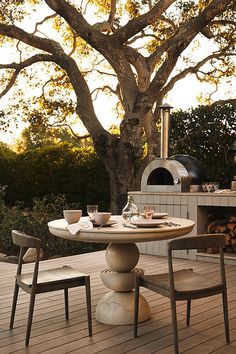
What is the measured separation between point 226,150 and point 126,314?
4.52m

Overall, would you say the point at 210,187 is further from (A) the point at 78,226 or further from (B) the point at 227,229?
(A) the point at 78,226

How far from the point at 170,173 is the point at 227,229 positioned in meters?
1.03

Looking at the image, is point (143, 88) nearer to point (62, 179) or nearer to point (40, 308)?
point (62, 179)

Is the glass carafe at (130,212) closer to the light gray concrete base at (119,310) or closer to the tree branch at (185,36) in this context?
the light gray concrete base at (119,310)

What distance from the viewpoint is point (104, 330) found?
3.28 metres

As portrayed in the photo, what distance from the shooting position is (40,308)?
3791 millimetres

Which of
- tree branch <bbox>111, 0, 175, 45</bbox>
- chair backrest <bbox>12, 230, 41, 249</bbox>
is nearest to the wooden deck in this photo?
chair backrest <bbox>12, 230, 41, 249</bbox>

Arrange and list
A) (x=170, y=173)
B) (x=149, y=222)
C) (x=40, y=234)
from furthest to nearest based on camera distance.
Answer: (x=40, y=234), (x=170, y=173), (x=149, y=222)

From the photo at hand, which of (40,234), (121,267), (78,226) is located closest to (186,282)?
(121,267)

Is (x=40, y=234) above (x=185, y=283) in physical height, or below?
below

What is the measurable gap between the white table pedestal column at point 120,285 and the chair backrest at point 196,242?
79 cm

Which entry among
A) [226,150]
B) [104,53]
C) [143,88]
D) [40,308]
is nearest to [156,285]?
[40,308]

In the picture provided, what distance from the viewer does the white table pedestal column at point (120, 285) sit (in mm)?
3441

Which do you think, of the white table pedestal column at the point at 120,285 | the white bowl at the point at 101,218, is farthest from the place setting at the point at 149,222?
the white table pedestal column at the point at 120,285
